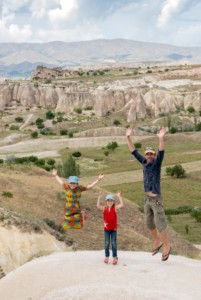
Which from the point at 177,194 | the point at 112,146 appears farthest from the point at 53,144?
the point at 177,194

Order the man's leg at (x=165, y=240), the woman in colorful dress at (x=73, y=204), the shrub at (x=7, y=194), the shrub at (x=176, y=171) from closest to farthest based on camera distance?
the man's leg at (x=165, y=240) < the woman in colorful dress at (x=73, y=204) < the shrub at (x=7, y=194) < the shrub at (x=176, y=171)

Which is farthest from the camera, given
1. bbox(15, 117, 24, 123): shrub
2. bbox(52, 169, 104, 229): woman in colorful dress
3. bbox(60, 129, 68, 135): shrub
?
bbox(15, 117, 24, 123): shrub

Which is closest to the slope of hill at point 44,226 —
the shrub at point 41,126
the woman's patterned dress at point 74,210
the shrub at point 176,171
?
the woman's patterned dress at point 74,210

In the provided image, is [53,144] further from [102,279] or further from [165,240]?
[102,279]

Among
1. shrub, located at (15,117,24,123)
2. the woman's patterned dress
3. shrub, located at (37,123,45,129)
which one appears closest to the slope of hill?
the woman's patterned dress

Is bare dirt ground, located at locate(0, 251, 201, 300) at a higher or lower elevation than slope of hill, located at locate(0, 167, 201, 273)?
higher

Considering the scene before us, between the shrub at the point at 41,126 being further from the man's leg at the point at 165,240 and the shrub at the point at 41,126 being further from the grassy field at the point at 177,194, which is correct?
the man's leg at the point at 165,240

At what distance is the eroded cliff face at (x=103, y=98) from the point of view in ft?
375

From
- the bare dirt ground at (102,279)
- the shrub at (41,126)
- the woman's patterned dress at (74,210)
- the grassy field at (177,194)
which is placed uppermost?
the woman's patterned dress at (74,210)

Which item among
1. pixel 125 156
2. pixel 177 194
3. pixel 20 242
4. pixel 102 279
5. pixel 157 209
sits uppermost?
pixel 157 209

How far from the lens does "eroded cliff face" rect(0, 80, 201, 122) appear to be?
375 feet

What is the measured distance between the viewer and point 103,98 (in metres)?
117

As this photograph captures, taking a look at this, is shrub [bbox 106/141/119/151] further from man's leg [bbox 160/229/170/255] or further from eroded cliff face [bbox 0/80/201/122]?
man's leg [bbox 160/229/170/255]

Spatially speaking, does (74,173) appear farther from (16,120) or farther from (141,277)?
(16,120)
